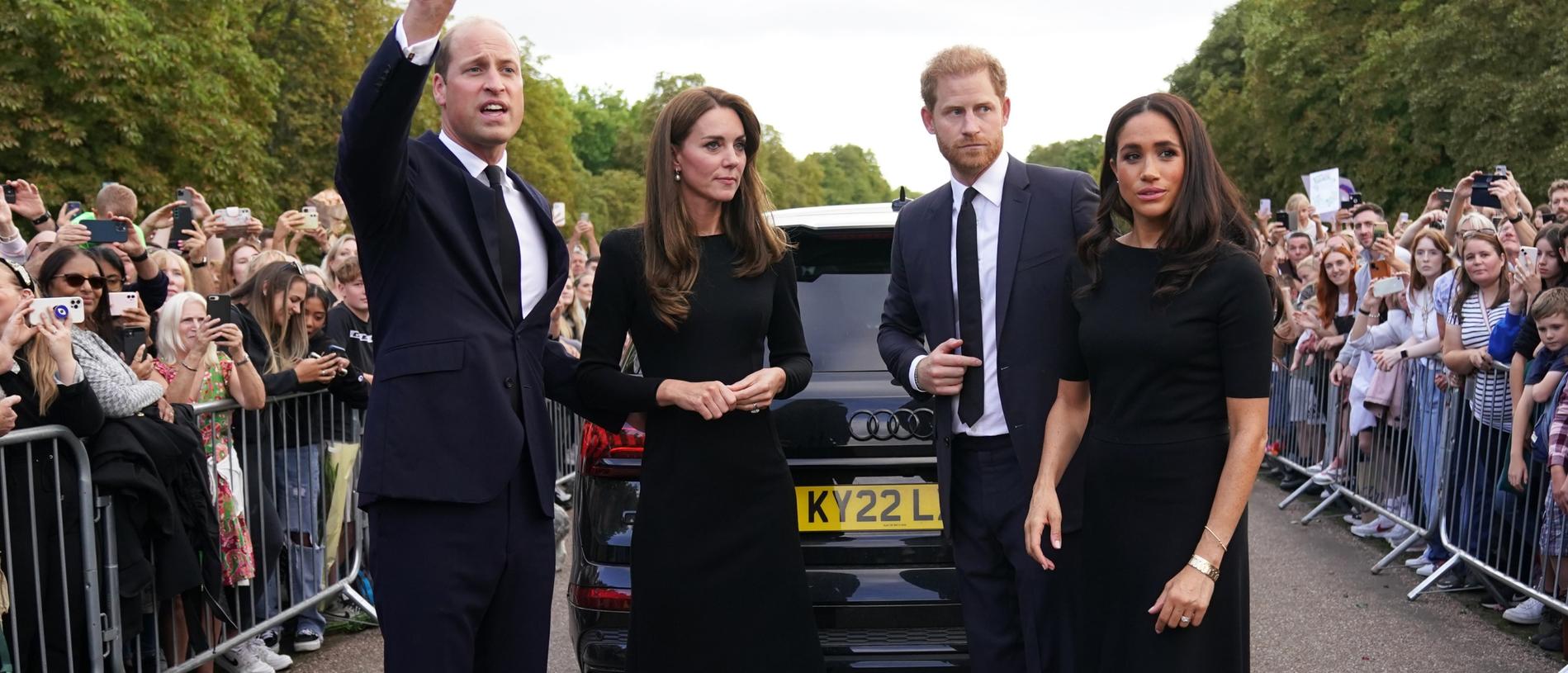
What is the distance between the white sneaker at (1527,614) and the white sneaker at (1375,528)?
2.40 m

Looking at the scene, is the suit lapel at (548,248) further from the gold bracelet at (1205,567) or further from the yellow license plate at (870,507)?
the gold bracelet at (1205,567)

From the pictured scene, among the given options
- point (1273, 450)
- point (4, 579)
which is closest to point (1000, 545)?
point (4, 579)

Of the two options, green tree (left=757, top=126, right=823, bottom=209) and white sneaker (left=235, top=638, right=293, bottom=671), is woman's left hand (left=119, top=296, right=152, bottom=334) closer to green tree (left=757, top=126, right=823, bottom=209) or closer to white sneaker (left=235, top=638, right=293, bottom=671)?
white sneaker (left=235, top=638, right=293, bottom=671)

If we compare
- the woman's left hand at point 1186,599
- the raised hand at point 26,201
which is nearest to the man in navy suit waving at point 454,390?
the woman's left hand at point 1186,599

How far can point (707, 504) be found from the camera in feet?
13.0

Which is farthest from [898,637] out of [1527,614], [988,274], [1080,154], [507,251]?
[1080,154]

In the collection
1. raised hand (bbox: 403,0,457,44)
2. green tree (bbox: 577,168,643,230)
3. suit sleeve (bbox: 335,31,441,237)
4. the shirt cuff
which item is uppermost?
green tree (bbox: 577,168,643,230)

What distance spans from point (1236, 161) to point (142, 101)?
3784 cm

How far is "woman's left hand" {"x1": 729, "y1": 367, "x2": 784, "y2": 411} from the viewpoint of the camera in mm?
3859

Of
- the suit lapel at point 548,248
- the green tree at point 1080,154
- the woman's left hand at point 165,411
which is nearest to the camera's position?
the suit lapel at point 548,248

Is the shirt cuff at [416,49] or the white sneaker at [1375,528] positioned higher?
the shirt cuff at [416,49]

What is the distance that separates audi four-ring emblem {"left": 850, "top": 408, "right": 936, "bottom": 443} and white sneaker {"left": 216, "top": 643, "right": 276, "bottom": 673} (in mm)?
3438

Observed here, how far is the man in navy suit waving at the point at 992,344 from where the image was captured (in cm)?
402

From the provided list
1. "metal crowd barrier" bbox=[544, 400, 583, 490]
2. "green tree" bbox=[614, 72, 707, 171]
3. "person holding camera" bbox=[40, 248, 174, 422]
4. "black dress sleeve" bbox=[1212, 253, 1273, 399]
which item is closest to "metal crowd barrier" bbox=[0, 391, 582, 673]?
"person holding camera" bbox=[40, 248, 174, 422]
